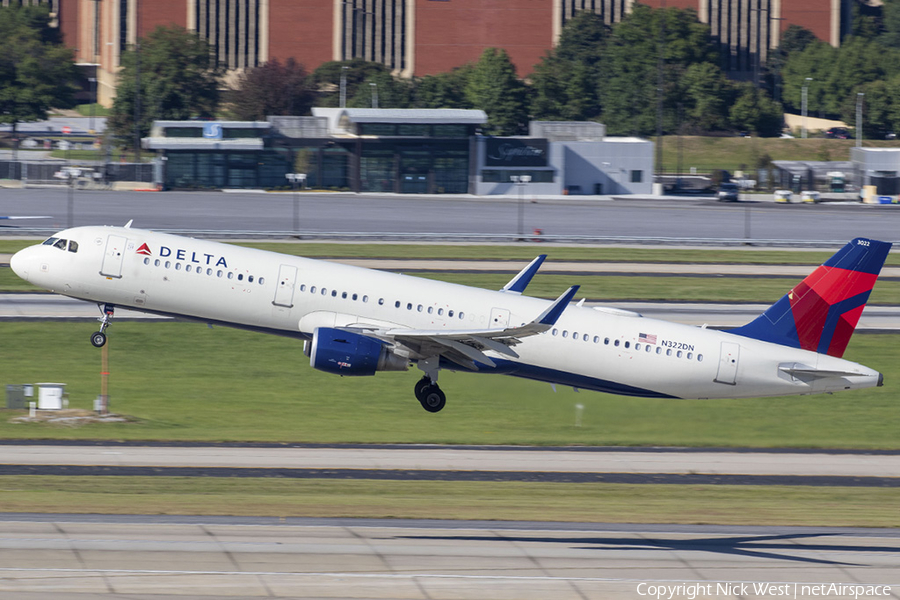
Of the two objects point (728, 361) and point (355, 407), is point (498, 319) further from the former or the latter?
point (355, 407)

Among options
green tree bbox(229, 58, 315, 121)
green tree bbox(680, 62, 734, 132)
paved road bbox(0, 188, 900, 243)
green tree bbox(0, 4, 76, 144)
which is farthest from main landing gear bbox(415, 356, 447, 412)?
green tree bbox(680, 62, 734, 132)

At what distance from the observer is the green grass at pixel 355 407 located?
47.2 metres

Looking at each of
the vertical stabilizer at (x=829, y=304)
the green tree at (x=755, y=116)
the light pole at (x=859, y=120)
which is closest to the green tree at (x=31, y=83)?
the green tree at (x=755, y=116)

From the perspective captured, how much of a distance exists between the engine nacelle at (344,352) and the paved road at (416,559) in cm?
546

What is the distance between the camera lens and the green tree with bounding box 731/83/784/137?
196 m

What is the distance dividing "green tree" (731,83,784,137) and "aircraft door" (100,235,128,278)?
16933 centimetres

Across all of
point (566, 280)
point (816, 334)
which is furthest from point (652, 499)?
point (566, 280)

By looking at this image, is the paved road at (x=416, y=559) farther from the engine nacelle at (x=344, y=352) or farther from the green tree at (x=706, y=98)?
the green tree at (x=706, y=98)

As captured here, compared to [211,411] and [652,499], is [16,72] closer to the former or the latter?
[211,411]

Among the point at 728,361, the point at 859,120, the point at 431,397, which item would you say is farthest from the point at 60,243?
the point at 859,120

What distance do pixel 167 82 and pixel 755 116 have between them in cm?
9881

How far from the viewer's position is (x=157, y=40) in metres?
190

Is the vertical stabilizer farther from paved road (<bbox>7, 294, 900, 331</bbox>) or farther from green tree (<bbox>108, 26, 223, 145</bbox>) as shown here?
green tree (<bbox>108, 26, 223, 145</bbox>)

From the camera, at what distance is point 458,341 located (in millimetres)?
38719
